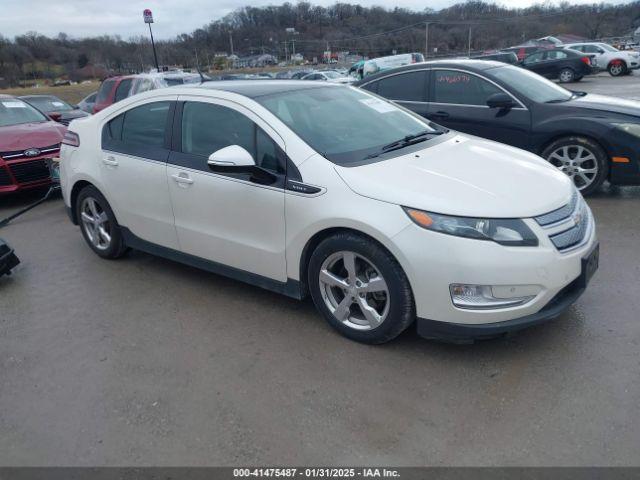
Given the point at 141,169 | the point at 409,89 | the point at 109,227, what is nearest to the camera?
the point at 141,169

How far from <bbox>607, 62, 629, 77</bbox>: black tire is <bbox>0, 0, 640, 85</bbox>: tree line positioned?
4740 centimetres

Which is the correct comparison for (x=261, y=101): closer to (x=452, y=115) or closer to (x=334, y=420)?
(x=334, y=420)

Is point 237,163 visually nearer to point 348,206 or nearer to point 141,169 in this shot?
point 348,206

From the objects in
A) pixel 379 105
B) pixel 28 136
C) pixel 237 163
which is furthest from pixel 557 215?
pixel 28 136

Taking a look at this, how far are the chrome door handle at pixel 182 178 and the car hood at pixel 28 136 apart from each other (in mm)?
4414

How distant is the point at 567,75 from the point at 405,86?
69.7 feet

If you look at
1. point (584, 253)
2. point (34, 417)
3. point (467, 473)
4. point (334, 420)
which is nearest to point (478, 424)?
point (467, 473)

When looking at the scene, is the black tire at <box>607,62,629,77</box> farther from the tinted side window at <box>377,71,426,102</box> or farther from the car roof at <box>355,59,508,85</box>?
the tinted side window at <box>377,71,426,102</box>

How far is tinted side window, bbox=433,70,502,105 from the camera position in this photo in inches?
256

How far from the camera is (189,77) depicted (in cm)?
1233

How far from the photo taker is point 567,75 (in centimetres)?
2464

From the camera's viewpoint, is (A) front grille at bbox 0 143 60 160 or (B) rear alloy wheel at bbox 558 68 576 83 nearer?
(A) front grille at bbox 0 143 60 160

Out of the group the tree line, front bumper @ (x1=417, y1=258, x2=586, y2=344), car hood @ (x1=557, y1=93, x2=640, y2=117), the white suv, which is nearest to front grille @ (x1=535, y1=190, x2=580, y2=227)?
front bumper @ (x1=417, y1=258, x2=586, y2=344)

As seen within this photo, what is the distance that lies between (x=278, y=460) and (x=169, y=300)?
2092mm
